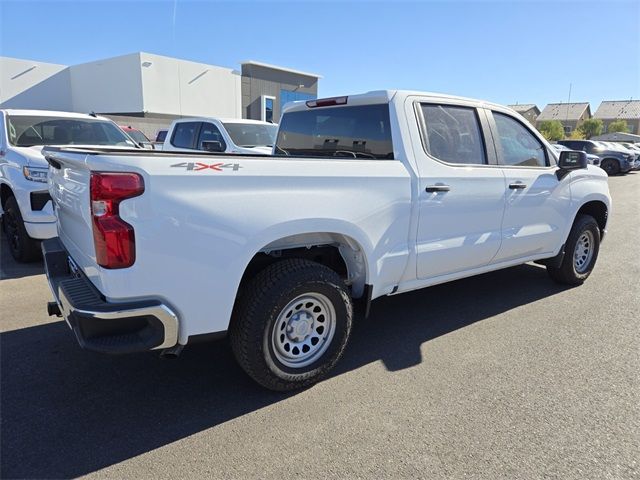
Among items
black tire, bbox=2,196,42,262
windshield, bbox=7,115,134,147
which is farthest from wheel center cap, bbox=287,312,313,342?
windshield, bbox=7,115,134,147

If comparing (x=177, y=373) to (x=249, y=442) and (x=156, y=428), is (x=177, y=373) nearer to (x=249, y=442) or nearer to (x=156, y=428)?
(x=156, y=428)

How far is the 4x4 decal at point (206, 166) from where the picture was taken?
2.40 metres

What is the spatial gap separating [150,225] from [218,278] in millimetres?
478

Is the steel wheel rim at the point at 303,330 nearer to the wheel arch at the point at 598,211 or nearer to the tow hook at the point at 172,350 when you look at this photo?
the tow hook at the point at 172,350

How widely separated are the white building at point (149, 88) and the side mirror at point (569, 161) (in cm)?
2642

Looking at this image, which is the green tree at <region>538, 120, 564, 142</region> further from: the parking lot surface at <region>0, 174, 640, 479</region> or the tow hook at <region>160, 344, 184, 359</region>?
the tow hook at <region>160, 344, 184, 359</region>

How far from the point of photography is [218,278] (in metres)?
2.56

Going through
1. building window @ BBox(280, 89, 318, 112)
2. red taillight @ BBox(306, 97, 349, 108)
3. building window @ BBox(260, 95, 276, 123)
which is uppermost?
building window @ BBox(280, 89, 318, 112)

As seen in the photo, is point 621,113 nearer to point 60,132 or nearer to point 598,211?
point 598,211

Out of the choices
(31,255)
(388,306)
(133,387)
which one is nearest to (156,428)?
(133,387)

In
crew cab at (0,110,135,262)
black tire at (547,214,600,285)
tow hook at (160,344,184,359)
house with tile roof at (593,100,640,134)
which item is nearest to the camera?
tow hook at (160,344,184,359)

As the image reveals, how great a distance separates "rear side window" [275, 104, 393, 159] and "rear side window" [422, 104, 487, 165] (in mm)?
365

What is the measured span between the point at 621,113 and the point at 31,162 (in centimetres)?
10334

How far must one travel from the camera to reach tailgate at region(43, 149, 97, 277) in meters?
2.50
